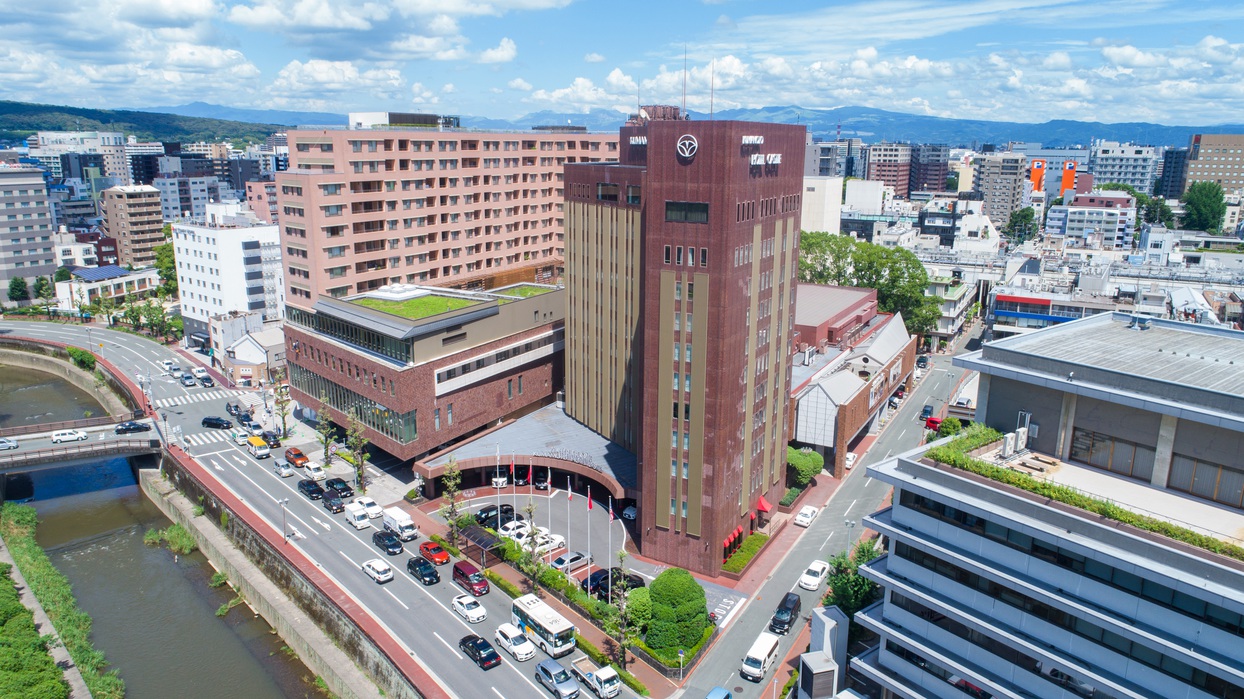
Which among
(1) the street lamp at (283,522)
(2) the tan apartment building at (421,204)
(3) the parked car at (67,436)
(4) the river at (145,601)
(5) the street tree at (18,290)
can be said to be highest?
(2) the tan apartment building at (421,204)

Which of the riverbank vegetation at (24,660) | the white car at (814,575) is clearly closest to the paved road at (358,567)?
the riverbank vegetation at (24,660)

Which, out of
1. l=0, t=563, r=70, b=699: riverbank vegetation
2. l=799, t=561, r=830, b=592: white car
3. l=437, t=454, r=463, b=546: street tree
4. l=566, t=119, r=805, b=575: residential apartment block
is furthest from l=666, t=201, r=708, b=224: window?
l=0, t=563, r=70, b=699: riverbank vegetation

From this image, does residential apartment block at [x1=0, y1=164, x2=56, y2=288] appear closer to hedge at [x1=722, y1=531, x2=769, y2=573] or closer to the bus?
the bus

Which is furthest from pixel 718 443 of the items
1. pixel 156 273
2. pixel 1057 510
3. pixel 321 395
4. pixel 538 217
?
pixel 156 273

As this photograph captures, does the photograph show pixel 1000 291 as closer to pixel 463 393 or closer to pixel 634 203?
pixel 634 203

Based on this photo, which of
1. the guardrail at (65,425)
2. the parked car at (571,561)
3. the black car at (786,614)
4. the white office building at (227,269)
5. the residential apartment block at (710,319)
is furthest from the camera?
the white office building at (227,269)

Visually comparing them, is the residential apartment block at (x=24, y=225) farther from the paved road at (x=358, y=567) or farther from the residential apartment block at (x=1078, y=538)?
the residential apartment block at (x=1078, y=538)
